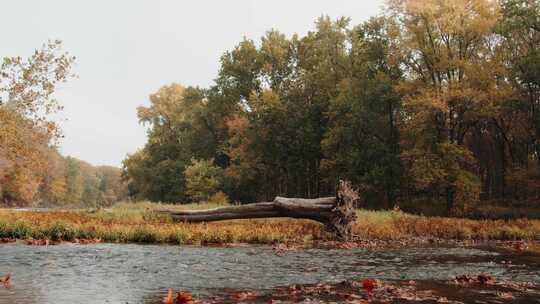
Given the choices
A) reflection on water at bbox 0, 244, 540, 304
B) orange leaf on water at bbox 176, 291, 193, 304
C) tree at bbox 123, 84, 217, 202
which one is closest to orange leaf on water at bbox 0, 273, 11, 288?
reflection on water at bbox 0, 244, 540, 304

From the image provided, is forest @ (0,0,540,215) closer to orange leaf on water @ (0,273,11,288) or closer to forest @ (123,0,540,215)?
forest @ (123,0,540,215)

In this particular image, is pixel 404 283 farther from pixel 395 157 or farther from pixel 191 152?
pixel 191 152

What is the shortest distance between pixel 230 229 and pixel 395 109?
36103mm

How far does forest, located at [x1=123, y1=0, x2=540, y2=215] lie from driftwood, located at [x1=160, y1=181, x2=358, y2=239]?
21.0 metres

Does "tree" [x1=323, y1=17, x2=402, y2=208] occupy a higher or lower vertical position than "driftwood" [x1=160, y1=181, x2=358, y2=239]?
higher

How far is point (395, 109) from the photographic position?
53656 mm

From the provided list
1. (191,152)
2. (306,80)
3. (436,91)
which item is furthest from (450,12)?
(191,152)

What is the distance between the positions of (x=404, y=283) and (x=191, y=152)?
6594cm

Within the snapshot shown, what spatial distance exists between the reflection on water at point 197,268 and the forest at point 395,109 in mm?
27085

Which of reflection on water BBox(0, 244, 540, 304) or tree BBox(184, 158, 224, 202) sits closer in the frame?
reflection on water BBox(0, 244, 540, 304)

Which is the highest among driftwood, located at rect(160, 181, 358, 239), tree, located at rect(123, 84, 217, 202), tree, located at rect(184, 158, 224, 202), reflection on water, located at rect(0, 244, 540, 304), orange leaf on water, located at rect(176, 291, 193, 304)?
tree, located at rect(123, 84, 217, 202)

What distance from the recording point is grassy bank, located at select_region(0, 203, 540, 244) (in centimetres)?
2069

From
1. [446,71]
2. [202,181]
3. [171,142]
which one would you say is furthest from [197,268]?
[171,142]

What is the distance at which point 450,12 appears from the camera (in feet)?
140
